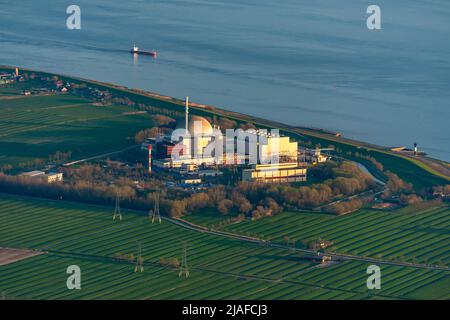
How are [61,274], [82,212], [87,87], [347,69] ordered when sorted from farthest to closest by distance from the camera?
[347,69] → [87,87] → [82,212] → [61,274]

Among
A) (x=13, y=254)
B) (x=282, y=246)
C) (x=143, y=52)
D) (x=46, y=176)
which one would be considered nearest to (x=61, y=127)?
(x=46, y=176)

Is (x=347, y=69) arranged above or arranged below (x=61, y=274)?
above

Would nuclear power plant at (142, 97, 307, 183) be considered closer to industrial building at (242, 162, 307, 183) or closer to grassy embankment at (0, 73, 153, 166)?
industrial building at (242, 162, 307, 183)

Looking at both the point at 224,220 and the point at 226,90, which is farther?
the point at 226,90

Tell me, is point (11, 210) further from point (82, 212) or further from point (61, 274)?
point (61, 274)

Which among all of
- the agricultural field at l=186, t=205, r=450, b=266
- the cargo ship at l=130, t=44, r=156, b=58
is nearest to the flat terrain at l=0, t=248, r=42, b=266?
the agricultural field at l=186, t=205, r=450, b=266

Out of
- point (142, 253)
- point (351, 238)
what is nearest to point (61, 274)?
point (142, 253)
